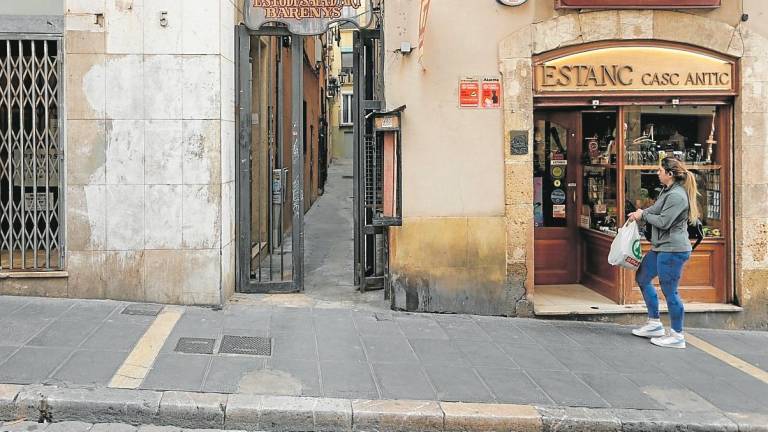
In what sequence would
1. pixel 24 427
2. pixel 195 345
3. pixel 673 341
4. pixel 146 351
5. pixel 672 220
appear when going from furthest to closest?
pixel 673 341 < pixel 672 220 < pixel 195 345 < pixel 146 351 < pixel 24 427

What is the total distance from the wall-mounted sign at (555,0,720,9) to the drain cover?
18.9ft

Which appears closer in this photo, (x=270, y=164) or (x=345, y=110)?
(x=270, y=164)

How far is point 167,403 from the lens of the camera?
4805 millimetres

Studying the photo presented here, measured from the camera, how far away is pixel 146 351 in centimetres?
588

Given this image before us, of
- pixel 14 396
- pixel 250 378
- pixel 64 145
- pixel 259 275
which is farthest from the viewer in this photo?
Answer: pixel 259 275

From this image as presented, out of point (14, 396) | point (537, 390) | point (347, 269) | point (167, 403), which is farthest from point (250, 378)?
point (347, 269)

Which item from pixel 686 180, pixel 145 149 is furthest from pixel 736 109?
pixel 145 149

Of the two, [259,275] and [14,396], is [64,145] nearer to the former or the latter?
[259,275]

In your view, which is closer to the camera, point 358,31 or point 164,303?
point 164,303

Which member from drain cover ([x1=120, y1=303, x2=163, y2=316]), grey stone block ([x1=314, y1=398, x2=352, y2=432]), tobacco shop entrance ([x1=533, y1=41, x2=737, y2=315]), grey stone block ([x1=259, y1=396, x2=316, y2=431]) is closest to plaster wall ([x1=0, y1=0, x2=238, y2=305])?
drain cover ([x1=120, y1=303, x2=163, y2=316])

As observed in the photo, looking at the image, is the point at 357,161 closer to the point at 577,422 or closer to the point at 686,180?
the point at 686,180

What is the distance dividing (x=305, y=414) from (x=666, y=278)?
4.09 metres

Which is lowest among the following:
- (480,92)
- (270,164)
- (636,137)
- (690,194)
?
(690,194)

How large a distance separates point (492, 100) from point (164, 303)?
449cm
